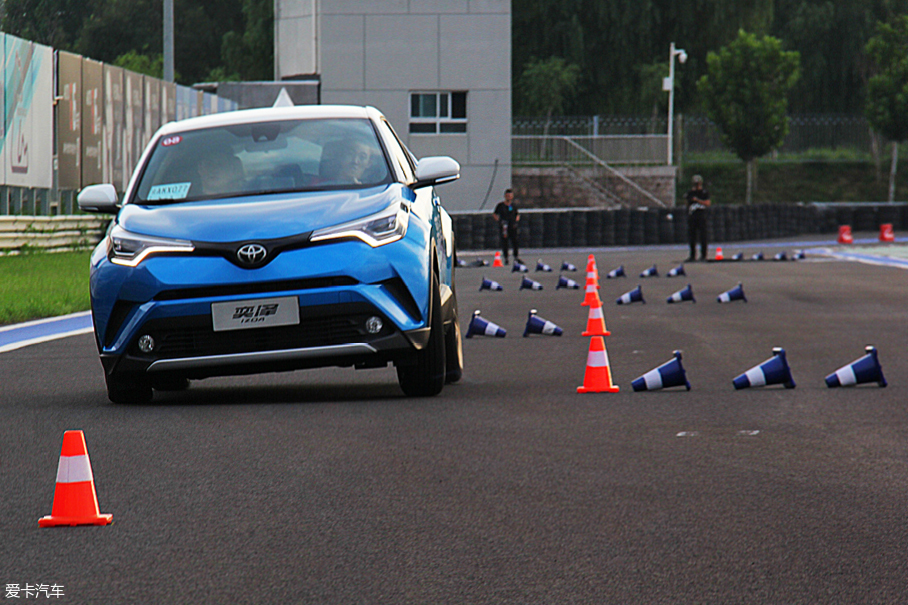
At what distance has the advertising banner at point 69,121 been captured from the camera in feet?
91.3

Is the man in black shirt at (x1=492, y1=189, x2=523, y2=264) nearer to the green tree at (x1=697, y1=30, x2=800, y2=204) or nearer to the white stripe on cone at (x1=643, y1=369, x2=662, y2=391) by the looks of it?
Result: the white stripe on cone at (x1=643, y1=369, x2=662, y2=391)

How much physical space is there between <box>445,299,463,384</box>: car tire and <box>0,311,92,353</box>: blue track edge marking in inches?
181

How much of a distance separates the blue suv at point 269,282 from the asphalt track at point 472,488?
0.31 m

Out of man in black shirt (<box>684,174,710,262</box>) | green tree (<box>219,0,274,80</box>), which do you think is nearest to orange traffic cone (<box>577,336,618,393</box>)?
man in black shirt (<box>684,174,710,262</box>)

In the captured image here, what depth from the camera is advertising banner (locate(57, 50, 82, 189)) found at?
91.3 ft

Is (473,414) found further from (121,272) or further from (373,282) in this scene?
(121,272)

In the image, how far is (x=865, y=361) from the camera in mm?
9344

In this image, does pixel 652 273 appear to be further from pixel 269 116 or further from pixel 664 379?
pixel 269 116

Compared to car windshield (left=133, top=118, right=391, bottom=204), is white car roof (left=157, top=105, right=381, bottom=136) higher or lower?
higher

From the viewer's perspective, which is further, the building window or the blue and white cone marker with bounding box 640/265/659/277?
the building window

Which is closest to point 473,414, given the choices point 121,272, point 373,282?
point 373,282

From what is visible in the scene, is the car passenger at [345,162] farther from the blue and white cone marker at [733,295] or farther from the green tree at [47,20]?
the green tree at [47,20]

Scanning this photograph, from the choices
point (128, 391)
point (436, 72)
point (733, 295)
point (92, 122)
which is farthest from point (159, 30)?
point (128, 391)

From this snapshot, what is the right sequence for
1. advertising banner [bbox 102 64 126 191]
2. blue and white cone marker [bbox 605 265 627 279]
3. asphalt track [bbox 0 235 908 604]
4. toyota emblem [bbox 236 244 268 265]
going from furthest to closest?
advertising banner [bbox 102 64 126 191] → blue and white cone marker [bbox 605 265 627 279] → toyota emblem [bbox 236 244 268 265] → asphalt track [bbox 0 235 908 604]
